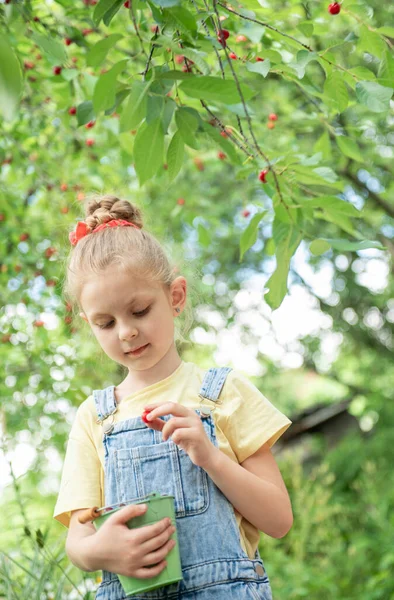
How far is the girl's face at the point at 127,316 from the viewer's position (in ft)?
4.19

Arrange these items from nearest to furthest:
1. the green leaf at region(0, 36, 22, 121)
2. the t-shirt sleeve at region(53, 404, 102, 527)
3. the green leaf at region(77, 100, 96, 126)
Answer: the green leaf at region(0, 36, 22, 121) < the t-shirt sleeve at region(53, 404, 102, 527) < the green leaf at region(77, 100, 96, 126)

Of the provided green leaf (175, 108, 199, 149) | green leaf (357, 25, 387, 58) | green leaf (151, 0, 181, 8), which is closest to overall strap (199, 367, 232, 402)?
green leaf (175, 108, 199, 149)

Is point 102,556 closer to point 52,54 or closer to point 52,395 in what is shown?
point 52,54

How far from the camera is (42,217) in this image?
386 centimetres

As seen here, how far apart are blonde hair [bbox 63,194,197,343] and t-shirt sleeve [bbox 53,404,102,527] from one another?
0.94 feet

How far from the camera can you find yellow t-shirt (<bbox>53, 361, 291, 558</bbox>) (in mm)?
1281

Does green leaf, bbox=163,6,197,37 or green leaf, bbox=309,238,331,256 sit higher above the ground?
green leaf, bbox=163,6,197,37

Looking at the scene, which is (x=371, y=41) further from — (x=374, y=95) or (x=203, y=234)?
(x=203, y=234)

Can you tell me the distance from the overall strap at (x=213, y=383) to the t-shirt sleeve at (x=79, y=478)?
25 centimetres

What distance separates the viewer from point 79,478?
4.30 feet

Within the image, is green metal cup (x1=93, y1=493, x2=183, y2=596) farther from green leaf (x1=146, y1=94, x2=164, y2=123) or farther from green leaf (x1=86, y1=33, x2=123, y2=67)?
green leaf (x1=86, y1=33, x2=123, y2=67)

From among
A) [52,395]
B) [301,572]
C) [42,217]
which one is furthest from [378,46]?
[301,572]

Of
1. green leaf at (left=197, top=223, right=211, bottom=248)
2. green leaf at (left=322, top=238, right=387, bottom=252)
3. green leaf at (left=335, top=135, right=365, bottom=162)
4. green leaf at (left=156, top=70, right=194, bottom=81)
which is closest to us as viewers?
green leaf at (left=156, top=70, right=194, bottom=81)

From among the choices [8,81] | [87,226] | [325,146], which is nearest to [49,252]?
[325,146]
